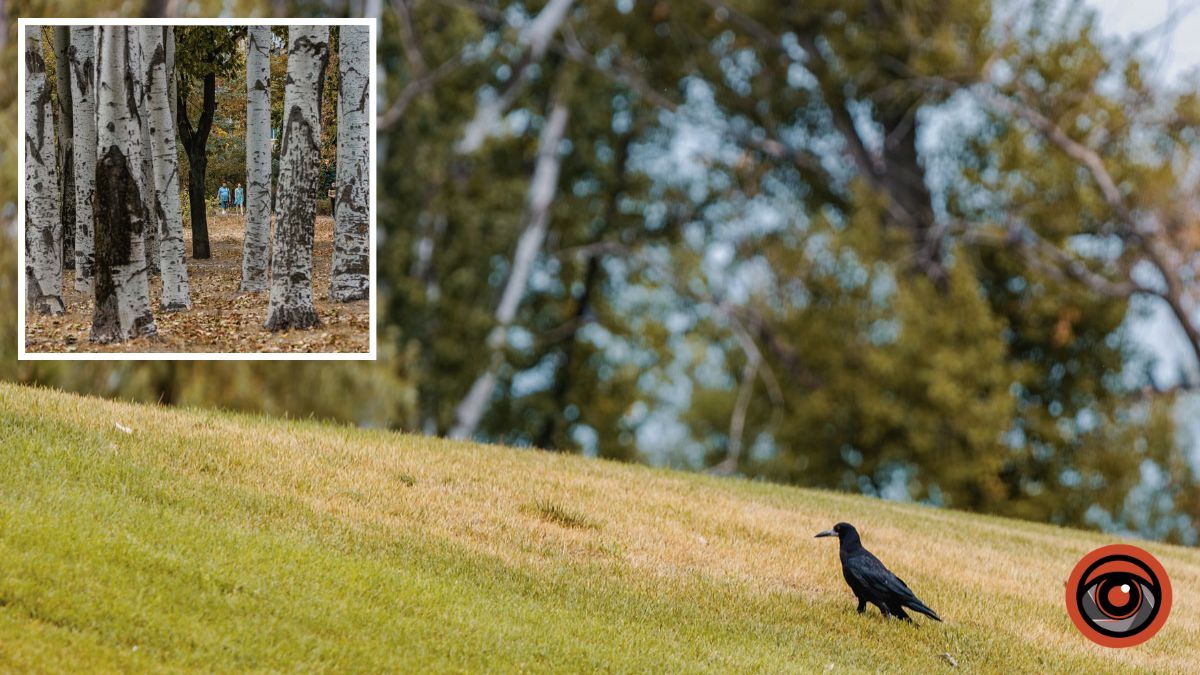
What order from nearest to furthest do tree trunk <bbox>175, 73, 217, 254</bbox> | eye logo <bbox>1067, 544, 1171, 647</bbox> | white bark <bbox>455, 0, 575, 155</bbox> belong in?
eye logo <bbox>1067, 544, 1171, 647</bbox> → tree trunk <bbox>175, 73, 217, 254</bbox> → white bark <bbox>455, 0, 575, 155</bbox>

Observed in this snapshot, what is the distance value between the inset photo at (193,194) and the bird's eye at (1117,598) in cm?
600

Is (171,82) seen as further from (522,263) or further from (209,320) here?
(522,263)

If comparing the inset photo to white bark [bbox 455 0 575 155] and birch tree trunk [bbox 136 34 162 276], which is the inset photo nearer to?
birch tree trunk [bbox 136 34 162 276]

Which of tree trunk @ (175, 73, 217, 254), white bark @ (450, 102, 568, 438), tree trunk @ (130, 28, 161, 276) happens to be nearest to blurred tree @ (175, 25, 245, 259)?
tree trunk @ (175, 73, 217, 254)

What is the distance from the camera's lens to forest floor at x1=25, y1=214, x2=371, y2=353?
34.0ft

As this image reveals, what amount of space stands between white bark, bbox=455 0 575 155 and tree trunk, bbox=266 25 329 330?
39.3 ft

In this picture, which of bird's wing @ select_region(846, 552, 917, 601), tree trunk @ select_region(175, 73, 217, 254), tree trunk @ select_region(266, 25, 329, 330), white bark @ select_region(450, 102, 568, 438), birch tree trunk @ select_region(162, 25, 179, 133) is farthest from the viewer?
white bark @ select_region(450, 102, 568, 438)

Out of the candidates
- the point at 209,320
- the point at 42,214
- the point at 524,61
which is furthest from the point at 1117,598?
the point at 524,61

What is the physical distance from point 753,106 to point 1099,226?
23.2ft

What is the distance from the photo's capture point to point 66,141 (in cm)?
1067

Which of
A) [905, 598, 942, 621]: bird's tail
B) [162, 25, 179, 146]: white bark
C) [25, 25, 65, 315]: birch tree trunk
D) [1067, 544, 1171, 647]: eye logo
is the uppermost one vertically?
[162, 25, 179, 146]: white bark

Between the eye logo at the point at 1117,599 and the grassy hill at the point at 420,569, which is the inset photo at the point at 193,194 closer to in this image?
the grassy hill at the point at 420,569

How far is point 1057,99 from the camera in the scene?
2292 centimetres

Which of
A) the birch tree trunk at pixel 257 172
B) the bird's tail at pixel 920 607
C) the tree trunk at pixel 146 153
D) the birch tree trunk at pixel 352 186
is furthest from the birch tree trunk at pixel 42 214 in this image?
the bird's tail at pixel 920 607
